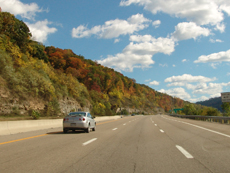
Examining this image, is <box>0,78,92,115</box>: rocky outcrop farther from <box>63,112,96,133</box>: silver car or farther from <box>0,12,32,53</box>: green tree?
<box>63,112,96,133</box>: silver car

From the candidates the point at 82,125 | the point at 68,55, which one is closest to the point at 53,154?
the point at 82,125

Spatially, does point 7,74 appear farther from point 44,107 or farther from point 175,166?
point 175,166

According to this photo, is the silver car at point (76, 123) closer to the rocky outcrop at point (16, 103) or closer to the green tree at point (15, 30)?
the rocky outcrop at point (16, 103)

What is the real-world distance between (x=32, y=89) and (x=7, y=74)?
6.63 metres

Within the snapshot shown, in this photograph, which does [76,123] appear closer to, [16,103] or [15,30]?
[16,103]

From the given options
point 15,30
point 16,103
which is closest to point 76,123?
point 16,103

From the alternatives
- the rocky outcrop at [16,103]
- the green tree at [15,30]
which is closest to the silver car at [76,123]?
the rocky outcrop at [16,103]

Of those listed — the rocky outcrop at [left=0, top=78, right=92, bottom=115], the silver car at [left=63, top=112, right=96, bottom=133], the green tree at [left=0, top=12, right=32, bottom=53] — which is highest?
the green tree at [left=0, top=12, right=32, bottom=53]

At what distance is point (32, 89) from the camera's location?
44.8 meters

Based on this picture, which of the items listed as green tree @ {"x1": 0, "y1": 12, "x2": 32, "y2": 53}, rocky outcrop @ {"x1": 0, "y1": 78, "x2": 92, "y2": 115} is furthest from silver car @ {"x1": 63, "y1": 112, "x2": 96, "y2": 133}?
green tree @ {"x1": 0, "y1": 12, "x2": 32, "y2": 53}

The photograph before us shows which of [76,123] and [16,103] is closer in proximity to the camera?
[76,123]

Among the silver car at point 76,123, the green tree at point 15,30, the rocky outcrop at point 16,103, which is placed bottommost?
the silver car at point 76,123

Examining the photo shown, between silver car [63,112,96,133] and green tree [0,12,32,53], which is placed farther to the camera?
green tree [0,12,32,53]

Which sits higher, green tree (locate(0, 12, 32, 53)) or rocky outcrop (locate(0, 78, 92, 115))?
green tree (locate(0, 12, 32, 53))
